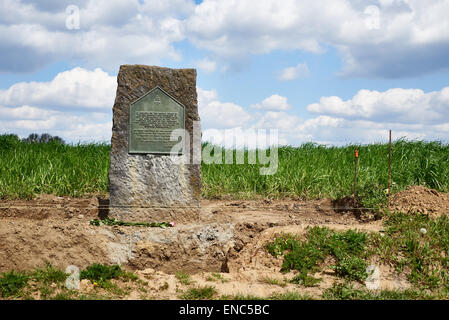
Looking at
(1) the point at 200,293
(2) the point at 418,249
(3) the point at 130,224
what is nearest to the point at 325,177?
(2) the point at 418,249

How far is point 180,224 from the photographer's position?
661 centimetres

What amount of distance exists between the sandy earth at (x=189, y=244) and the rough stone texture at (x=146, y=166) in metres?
0.52

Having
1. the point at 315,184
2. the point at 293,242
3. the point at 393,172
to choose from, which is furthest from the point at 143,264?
the point at 393,172

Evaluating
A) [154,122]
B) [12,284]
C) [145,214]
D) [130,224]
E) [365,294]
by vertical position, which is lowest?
[365,294]

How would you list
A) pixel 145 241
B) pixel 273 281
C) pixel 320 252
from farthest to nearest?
pixel 145 241, pixel 320 252, pixel 273 281

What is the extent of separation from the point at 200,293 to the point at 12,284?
1911 millimetres

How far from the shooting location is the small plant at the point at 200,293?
167 inches

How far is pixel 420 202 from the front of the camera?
654 cm

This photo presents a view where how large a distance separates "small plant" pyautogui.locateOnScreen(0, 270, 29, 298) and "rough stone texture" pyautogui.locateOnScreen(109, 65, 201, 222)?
2.38 metres

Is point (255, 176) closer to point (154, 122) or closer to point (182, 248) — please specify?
point (154, 122)

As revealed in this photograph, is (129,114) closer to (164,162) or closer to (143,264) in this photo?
(164,162)

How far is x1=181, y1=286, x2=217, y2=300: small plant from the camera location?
4245 millimetres
